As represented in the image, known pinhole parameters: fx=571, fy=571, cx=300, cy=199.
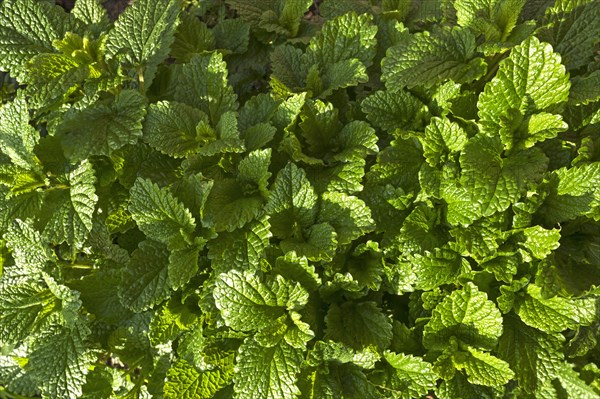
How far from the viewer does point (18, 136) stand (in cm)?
214

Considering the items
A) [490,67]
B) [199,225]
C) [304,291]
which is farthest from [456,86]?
[199,225]

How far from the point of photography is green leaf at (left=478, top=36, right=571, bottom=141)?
1901mm

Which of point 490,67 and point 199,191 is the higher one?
point 490,67

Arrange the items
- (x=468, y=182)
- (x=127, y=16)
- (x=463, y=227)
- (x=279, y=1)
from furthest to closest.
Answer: (x=279, y=1)
(x=127, y=16)
(x=463, y=227)
(x=468, y=182)

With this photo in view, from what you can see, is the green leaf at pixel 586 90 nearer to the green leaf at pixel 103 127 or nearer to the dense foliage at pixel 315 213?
the dense foliage at pixel 315 213

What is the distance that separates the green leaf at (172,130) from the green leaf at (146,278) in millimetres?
356

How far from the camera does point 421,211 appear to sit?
6.84 feet

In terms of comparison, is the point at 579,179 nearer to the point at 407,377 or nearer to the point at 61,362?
the point at 407,377

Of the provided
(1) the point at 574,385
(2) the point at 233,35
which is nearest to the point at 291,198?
(2) the point at 233,35

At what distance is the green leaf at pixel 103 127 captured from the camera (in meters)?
1.87

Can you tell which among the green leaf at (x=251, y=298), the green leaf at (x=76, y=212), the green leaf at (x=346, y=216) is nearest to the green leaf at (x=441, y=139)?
the green leaf at (x=346, y=216)

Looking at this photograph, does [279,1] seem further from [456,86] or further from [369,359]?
[369,359]

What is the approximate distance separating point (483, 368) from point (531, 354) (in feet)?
0.72

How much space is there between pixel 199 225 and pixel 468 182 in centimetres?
96
